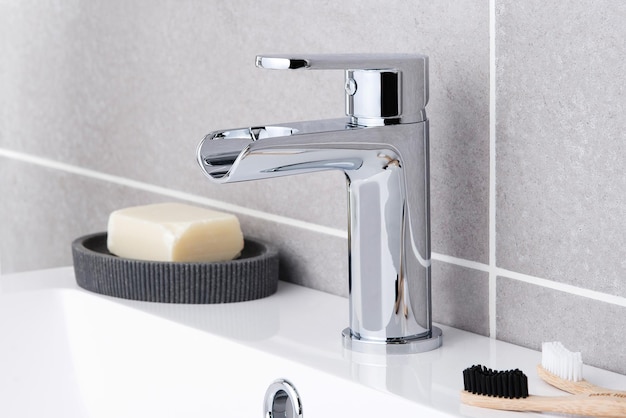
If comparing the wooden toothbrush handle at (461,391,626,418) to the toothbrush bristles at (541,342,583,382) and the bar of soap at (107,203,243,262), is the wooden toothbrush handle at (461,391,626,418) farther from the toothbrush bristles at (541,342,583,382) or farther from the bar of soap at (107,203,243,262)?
the bar of soap at (107,203,243,262)

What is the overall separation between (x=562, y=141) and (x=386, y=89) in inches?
4.5

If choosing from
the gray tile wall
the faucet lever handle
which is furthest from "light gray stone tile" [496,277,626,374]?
the faucet lever handle

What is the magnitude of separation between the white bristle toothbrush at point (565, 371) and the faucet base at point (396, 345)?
9 centimetres

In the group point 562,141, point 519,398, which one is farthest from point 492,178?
point 519,398

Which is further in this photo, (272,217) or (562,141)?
(272,217)

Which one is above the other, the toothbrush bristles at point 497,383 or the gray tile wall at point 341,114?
the gray tile wall at point 341,114

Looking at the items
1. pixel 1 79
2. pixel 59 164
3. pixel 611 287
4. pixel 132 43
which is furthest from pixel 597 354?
pixel 1 79

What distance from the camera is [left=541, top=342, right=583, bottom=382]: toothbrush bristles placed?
598mm

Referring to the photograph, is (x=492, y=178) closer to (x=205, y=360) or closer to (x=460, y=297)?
(x=460, y=297)

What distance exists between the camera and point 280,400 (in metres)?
0.68

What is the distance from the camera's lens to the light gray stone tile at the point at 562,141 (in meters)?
0.61

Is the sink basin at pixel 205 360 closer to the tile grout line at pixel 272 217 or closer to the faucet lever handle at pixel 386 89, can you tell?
the tile grout line at pixel 272 217

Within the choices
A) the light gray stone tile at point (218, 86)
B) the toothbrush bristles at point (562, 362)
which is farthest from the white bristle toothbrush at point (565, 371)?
the light gray stone tile at point (218, 86)

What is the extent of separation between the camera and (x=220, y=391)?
73cm
